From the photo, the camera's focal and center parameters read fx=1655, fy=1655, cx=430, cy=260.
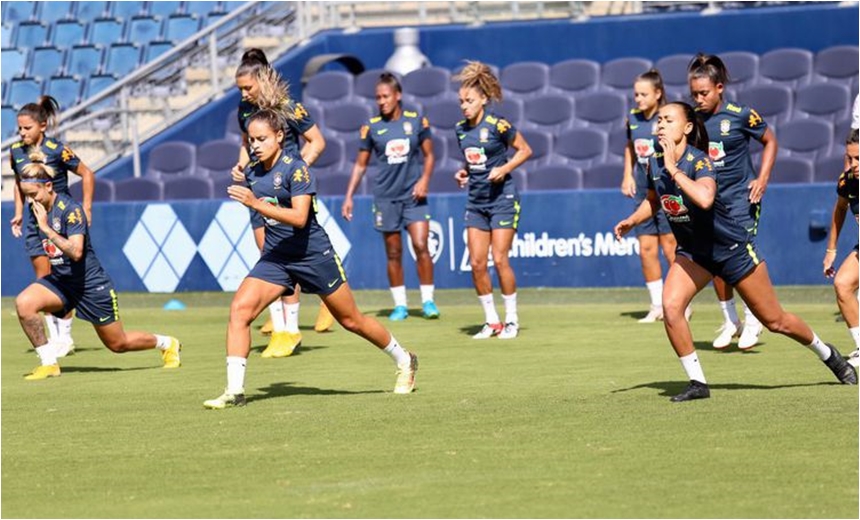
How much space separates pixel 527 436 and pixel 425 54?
58.9ft

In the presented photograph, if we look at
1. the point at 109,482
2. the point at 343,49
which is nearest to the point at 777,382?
the point at 109,482

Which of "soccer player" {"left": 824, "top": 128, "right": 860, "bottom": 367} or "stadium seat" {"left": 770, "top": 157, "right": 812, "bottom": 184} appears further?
"stadium seat" {"left": 770, "top": 157, "right": 812, "bottom": 184}

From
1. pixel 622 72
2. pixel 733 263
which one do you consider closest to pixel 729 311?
pixel 733 263

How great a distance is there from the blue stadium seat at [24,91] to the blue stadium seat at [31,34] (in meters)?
1.03

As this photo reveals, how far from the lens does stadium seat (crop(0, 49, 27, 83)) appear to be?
3022 centimetres

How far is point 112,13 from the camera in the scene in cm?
3009

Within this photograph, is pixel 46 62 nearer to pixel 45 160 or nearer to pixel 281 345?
pixel 45 160

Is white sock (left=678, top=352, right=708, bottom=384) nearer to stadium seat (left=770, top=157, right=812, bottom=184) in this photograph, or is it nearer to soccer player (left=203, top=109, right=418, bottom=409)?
soccer player (left=203, top=109, right=418, bottom=409)

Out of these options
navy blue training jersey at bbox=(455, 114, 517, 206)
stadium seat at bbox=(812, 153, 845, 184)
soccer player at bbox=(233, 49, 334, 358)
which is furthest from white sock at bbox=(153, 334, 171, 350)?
stadium seat at bbox=(812, 153, 845, 184)

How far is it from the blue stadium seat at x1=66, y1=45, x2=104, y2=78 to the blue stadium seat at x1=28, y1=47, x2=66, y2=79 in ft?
0.71

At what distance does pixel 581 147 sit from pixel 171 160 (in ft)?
21.0

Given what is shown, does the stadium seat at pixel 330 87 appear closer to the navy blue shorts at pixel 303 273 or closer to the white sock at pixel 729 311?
the white sock at pixel 729 311

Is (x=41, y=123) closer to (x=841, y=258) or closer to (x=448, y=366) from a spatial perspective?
(x=448, y=366)

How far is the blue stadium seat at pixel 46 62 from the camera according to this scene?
1174 inches
